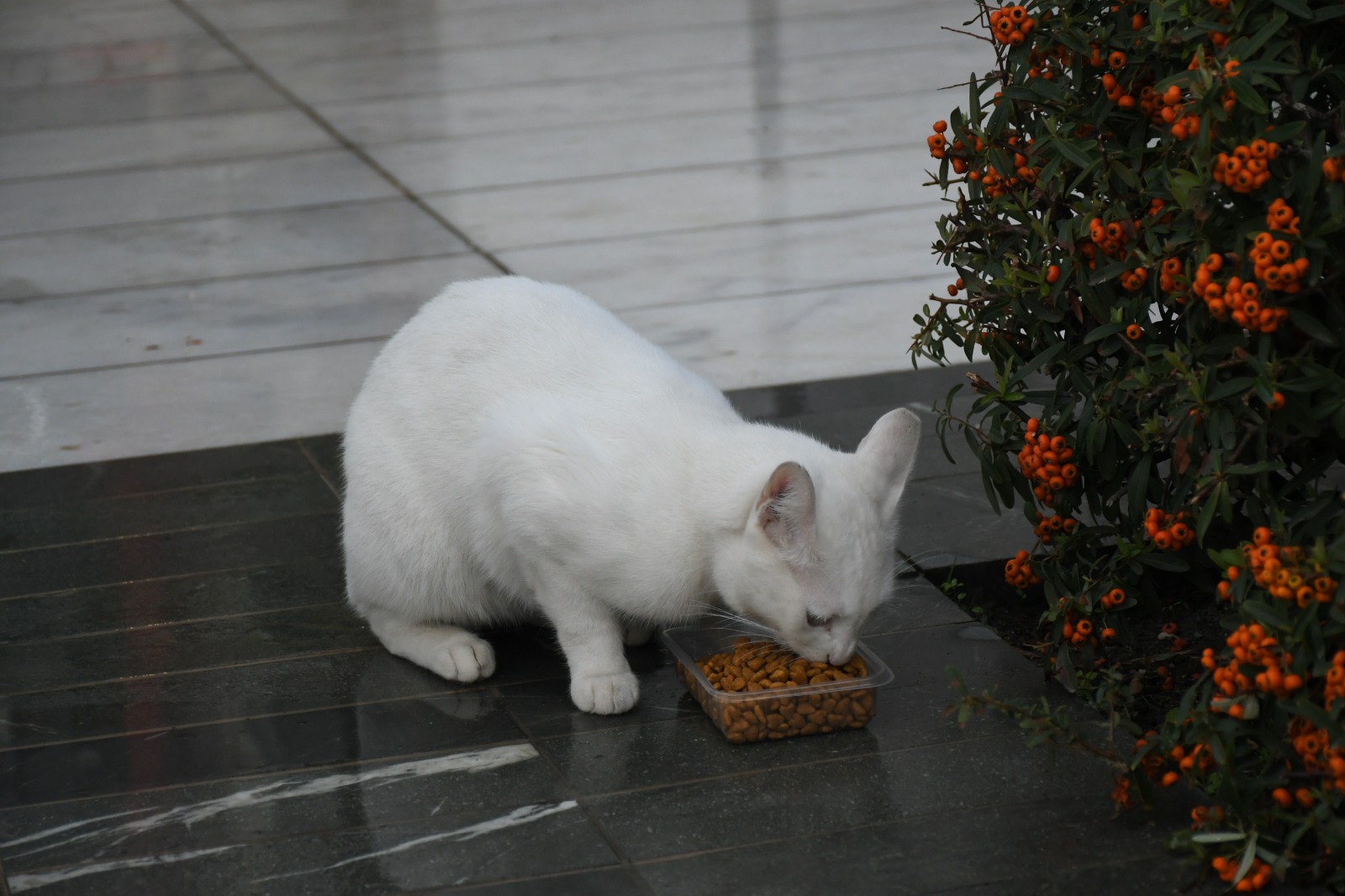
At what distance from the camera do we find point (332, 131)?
8.33 meters

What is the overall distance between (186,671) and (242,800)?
22.8 inches

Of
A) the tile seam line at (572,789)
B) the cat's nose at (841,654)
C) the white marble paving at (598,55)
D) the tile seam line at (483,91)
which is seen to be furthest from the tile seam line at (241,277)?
the cat's nose at (841,654)

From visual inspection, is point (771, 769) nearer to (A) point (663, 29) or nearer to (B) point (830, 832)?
(B) point (830, 832)

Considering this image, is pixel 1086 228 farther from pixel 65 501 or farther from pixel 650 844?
pixel 65 501

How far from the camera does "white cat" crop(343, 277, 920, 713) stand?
2.81 metres

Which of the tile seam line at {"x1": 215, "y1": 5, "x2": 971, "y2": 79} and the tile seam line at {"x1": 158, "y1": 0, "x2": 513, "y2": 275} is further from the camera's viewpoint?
the tile seam line at {"x1": 215, "y1": 5, "x2": 971, "y2": 79}

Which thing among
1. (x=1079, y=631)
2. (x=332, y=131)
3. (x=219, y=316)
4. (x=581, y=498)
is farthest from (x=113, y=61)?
(x=1079, y=631)

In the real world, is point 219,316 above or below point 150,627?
above

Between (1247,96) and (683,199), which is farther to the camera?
(683,199)

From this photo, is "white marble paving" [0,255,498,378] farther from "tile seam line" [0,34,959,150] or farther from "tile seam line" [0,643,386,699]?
"tile seam line" [0,643,386,699]

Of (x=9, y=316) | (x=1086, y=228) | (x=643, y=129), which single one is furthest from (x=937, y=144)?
(x=643, y=129)

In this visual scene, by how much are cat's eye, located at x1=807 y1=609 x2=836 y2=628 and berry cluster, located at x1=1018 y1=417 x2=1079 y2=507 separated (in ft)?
1.58

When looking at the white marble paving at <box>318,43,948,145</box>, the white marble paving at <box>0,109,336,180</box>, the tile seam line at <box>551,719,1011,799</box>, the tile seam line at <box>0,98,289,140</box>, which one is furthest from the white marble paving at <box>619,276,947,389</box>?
the tile seam line at <box>0,98,289,140</box>

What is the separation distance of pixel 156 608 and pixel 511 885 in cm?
144
